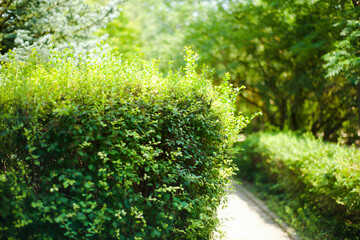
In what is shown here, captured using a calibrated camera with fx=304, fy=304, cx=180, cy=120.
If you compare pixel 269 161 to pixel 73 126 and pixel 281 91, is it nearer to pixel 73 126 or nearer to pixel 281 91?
pixel 281 91

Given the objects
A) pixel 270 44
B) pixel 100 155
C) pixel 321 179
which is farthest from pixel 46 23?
pixel 270 44

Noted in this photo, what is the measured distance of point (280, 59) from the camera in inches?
478

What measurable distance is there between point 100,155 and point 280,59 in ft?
34.6

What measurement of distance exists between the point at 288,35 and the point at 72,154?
31.3 feet

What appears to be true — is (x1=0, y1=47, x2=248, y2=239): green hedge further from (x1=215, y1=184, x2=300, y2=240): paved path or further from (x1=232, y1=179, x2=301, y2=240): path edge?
(x1=215, y1=184, x2=300, y2=240): paved path

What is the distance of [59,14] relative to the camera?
6.98 metres

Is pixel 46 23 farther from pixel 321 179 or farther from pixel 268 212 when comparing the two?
pixel 268 212

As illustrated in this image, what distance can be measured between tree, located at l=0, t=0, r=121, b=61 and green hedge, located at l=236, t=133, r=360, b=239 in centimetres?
538

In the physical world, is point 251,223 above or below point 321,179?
below

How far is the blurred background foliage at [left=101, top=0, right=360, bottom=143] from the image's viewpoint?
978 cm

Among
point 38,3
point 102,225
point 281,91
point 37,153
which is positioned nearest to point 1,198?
point 37,153

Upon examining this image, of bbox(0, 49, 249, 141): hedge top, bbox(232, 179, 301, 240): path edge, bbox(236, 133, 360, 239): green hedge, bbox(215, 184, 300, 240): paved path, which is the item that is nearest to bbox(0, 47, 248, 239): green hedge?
bbox(0, 49, 249, 141): hedge top

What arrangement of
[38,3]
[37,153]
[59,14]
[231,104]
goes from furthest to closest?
[59,14] → [38,3] → [231,104] → [37,153]

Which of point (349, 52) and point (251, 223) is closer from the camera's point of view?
point (251, 223)
